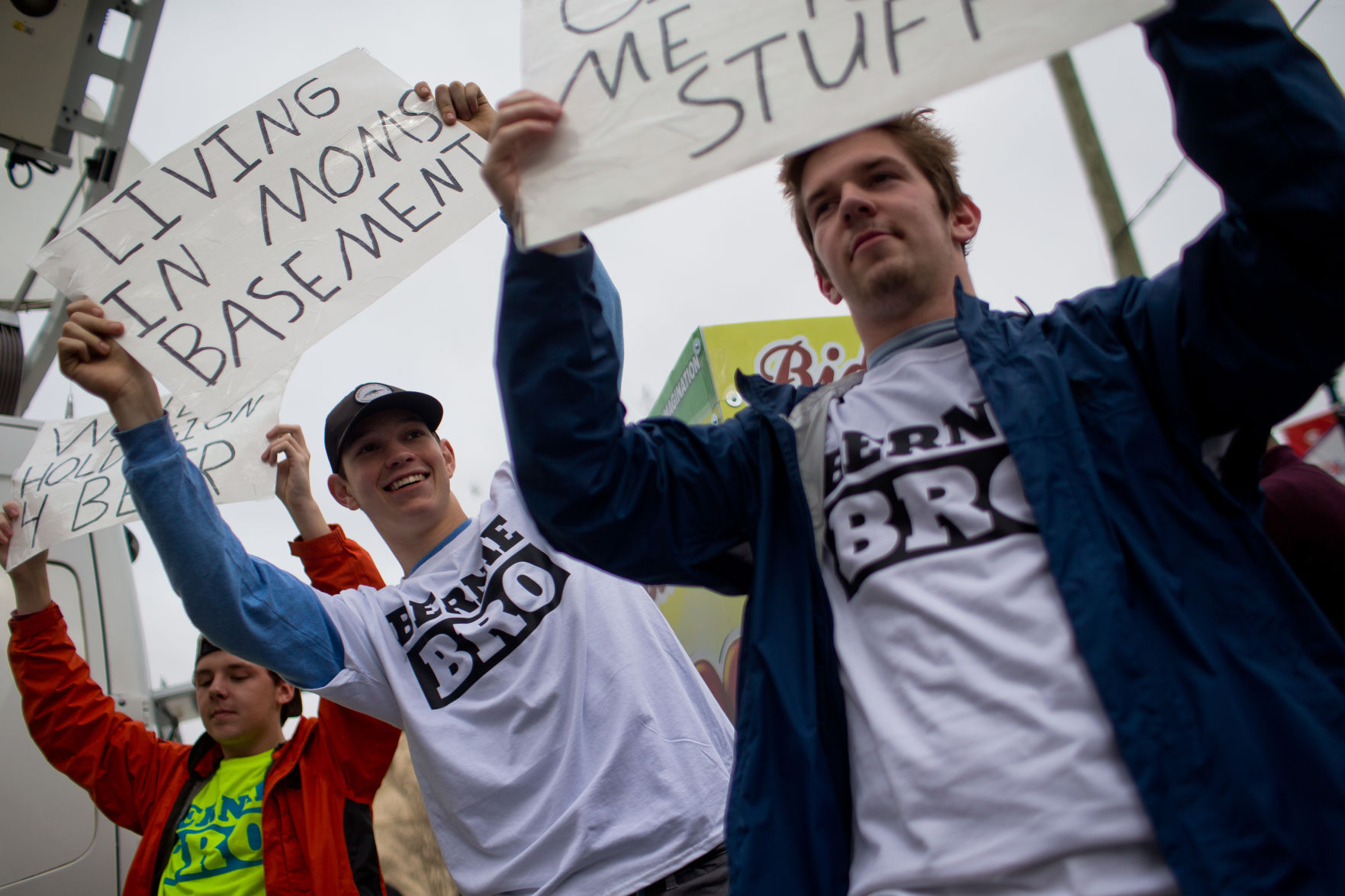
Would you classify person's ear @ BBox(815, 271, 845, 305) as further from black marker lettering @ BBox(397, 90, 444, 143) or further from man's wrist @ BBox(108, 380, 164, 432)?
man's wrist @ BBox(108, 380, 164, 432)

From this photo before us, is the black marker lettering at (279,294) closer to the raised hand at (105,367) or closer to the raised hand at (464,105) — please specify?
the raised hand at (105,367)

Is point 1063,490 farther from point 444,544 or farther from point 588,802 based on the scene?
point 444,544

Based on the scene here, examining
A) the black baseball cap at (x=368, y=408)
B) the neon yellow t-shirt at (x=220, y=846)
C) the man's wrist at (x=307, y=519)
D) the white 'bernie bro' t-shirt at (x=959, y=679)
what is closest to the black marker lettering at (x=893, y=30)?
the white 'bernie bro' t-shirt at (x=959, y=679)

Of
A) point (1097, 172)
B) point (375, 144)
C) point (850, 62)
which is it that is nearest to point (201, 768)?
point (375, 144)

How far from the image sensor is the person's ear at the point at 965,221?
1499mm

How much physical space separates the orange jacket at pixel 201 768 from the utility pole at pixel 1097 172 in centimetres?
472

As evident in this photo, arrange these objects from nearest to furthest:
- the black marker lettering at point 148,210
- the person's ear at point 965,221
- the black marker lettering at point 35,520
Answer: the person's ear at point 965,221
the black marker lettering at point 148,210
the black marker lettering at point 35,520

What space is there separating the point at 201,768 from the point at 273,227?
1765mm

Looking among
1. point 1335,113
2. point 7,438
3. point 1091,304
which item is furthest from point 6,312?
point 1335,113

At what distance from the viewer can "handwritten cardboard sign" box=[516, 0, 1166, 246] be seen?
0.98m

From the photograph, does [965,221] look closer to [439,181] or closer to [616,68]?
[616,68]

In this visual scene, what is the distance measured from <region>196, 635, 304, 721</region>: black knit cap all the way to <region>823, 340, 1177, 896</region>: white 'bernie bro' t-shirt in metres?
2.53

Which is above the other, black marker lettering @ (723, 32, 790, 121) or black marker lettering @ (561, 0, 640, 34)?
black marker lettering @ (561, 0, 640, 34)

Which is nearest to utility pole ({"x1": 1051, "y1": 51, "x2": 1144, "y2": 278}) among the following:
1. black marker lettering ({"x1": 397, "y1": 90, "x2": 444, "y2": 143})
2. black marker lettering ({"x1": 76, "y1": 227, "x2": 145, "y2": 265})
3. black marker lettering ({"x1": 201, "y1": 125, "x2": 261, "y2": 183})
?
black marker lettering ({"x1": 397, "y1": 90, "x2": 444, "y2": 143})
